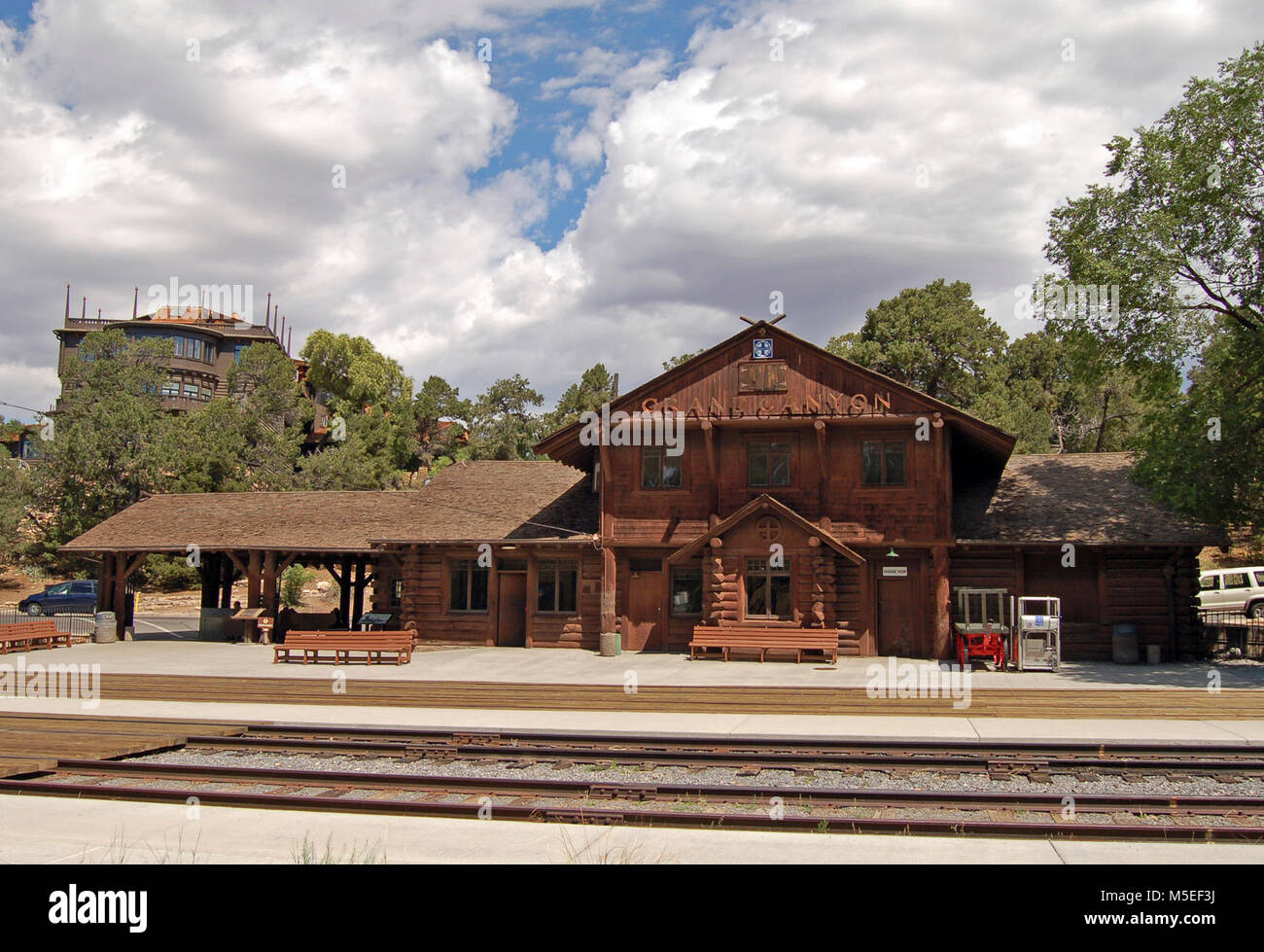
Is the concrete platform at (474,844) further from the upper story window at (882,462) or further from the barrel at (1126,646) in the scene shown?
the upper story window at (882,462)

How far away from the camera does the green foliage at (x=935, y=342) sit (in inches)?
1938

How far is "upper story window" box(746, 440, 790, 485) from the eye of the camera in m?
26.7

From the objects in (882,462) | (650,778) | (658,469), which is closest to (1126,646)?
(882,462)

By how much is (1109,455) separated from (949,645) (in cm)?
1034

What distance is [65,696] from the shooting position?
1927 cm

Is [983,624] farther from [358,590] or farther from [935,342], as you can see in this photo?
[935,342]

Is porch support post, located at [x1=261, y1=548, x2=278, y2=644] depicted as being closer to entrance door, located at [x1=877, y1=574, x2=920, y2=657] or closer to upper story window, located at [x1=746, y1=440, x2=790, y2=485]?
upper story window, located at [x1=746, y1=440, x2=790, y2=485]

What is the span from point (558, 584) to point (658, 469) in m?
4.70

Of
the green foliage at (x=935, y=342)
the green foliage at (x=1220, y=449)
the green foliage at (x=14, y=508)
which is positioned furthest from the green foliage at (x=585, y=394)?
the green foliage at (x=1220, y=449)

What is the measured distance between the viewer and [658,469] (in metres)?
27.3

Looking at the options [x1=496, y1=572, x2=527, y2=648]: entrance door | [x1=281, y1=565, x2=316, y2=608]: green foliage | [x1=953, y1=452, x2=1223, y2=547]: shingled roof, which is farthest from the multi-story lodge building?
[x1=953, y1=452, x2=1223, y2=547]: shingled roof

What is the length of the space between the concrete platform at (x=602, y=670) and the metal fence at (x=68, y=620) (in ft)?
20.0

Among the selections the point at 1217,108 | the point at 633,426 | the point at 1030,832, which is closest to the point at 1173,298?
the point at 1217,108
